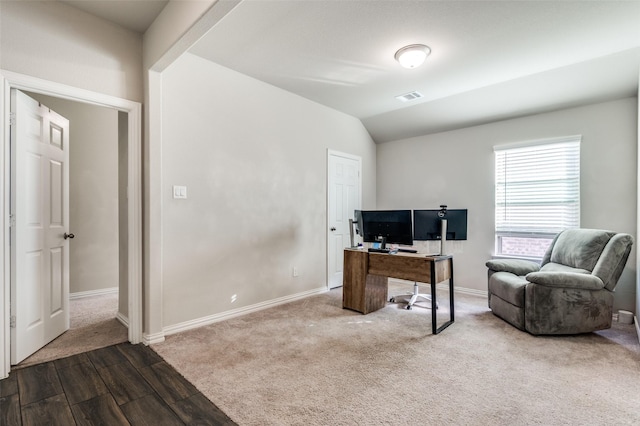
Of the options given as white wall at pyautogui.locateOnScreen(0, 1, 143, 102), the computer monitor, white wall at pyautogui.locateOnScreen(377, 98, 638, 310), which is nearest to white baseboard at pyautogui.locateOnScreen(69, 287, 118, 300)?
white wall at pyautogui.locateOnScreen(0, 1, 143, 102)

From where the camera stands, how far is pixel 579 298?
2885 mm

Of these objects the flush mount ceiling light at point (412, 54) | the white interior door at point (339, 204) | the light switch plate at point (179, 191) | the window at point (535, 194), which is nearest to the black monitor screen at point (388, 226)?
the white interior door at point (339, 204)

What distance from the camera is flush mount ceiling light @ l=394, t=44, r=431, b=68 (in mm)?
2835

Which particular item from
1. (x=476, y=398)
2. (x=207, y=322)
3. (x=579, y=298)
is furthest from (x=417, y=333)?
(x=207, y=322)

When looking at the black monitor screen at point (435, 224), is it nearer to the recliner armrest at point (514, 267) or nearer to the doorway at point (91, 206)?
the recliner armrest at point (514, 267)

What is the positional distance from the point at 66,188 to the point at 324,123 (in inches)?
124

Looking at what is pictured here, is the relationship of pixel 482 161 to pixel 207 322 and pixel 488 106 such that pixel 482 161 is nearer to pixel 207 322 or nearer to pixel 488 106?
pixel 488 106

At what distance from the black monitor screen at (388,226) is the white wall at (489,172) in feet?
2.54

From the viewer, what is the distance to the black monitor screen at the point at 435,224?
3.37 m

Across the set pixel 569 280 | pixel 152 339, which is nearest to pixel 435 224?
pixel 569 280

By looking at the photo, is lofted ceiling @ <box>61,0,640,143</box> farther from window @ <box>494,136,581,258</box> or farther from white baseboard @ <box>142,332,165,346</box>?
white baseboard @ <box>142,332,165,346</box>

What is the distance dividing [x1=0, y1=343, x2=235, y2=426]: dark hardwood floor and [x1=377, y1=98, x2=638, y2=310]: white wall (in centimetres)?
310

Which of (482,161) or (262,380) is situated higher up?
(482,161)

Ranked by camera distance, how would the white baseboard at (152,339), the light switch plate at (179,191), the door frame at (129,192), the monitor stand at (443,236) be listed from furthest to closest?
the monitor stand at (443,236) → the light switch plate at (179,191) → the white baseboard at (152,339) → the door frame at (129,192)
